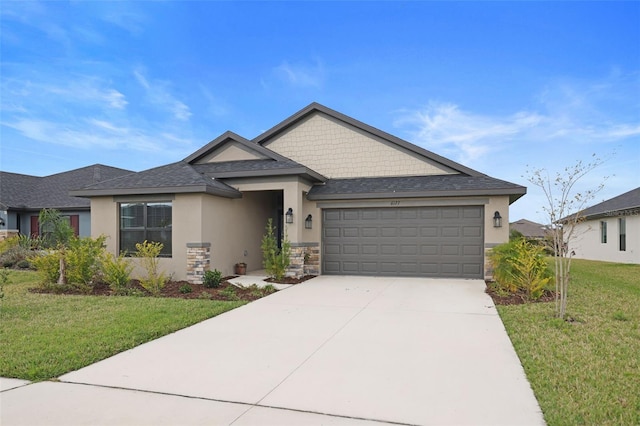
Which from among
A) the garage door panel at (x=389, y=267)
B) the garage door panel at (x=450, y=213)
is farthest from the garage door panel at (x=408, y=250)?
the garage door panel at (x=450, y=213)

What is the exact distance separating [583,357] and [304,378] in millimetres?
3400

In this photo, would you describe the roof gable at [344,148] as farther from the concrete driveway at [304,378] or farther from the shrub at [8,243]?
the shrub at [8,243]

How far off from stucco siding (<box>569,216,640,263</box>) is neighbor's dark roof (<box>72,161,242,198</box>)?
13.9 meters

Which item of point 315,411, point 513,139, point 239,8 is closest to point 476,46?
point 513,139

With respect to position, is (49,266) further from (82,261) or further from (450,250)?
(450,250)

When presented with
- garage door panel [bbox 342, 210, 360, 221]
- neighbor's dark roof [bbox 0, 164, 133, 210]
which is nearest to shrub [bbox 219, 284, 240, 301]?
garage door panel [bbox 342, 210, 360, 221]

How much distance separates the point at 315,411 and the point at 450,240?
9885mm

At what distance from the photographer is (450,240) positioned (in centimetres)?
1236

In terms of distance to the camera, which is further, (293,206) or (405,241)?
(405,241)

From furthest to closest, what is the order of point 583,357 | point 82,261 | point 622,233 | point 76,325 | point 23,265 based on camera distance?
point 622,233
point 23,265
point 82,261
point 76,325
point 583,357

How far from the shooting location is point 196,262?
438 inches

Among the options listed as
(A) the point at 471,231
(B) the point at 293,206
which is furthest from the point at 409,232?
(B) the point at 293,206

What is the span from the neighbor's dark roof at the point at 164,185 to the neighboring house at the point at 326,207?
0.03 meters

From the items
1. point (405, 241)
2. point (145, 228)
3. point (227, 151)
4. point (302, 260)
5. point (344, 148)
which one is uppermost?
point (344, 148)
